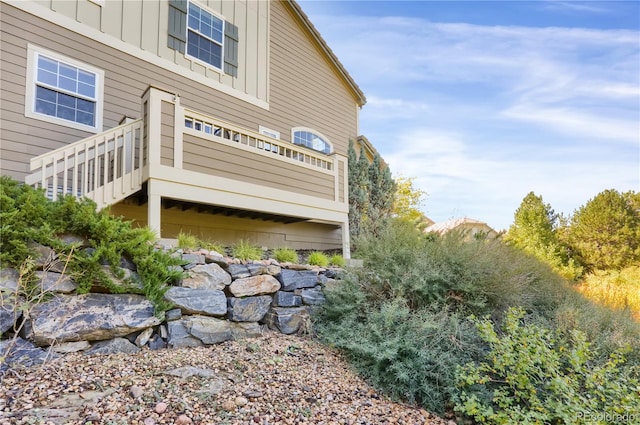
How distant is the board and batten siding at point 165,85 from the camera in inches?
195

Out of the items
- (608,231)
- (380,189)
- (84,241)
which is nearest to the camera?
(84,241)

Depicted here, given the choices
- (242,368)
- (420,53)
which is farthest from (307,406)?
(420,53)

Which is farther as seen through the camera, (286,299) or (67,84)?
(67,84)

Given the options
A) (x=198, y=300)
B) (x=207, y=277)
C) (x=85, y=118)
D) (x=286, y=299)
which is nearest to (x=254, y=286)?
(x=286, y=299)

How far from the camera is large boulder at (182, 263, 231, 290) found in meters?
4.06

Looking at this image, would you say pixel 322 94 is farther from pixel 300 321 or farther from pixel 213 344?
pixel 213 344

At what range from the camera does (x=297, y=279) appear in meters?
4.89

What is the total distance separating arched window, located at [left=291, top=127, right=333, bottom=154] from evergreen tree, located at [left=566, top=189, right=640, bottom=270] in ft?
40.0

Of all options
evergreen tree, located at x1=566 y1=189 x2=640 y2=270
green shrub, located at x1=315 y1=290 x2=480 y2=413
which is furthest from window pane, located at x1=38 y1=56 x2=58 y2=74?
evergreen tree, located at x1=566 y1=189 x2=640 y2=270

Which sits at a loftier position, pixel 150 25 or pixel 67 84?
pixel 150 25

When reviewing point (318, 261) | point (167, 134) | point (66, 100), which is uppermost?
point (66, 100)

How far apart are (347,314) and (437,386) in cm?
132

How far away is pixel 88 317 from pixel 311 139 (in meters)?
6.65

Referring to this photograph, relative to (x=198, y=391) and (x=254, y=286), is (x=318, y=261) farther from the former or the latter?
(x=198, y=391)
